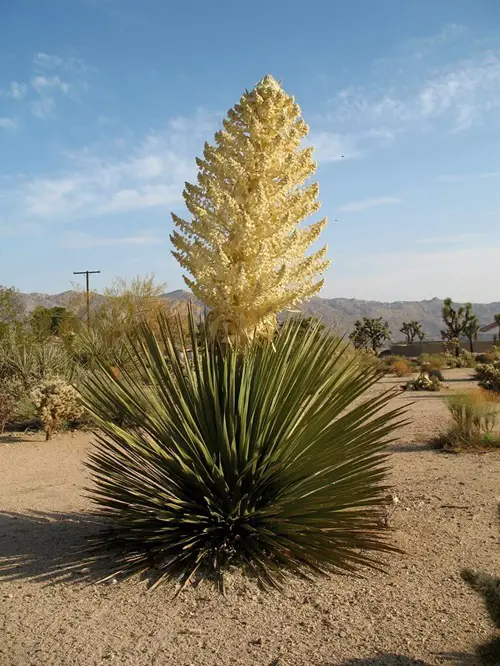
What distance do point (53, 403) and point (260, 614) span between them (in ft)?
30.2

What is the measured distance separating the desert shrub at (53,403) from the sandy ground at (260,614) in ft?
21.4

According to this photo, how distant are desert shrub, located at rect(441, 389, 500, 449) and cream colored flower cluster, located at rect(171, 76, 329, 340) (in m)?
6.45

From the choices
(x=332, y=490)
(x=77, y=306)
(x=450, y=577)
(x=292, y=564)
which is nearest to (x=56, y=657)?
(x=292, y=564)

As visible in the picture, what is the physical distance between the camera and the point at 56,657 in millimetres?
3426

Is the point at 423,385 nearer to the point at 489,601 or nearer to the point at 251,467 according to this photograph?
the point at 251,467

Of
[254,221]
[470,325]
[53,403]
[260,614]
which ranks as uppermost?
[254,221]

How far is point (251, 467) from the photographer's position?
4.38 m

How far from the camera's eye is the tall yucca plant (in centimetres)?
435

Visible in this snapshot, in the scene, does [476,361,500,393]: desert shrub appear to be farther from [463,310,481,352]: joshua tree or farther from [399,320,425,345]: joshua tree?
[399,320,425,345]: joshua tree

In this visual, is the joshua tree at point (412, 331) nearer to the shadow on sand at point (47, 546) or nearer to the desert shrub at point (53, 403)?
the desert shrub at point (53, 403)

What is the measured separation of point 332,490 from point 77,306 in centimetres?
3462

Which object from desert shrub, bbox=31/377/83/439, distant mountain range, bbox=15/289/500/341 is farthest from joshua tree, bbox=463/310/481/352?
distant mountain range, bbox=15/289/500/341

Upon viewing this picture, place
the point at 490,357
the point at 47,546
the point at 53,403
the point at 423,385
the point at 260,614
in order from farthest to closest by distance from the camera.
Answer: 1. the point at 490,357
2. the point at 423,385
3. the point at 53,403
4. the point at 47,546
5. the point at 260,614

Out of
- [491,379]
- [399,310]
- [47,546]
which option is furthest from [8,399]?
[399,310]
